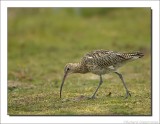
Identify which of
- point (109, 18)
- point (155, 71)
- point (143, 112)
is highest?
point (109, 18)

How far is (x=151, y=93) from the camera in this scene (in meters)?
13.0

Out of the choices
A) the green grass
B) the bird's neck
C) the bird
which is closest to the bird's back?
the bird

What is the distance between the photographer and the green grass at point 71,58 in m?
12.7

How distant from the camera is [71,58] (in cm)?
2109

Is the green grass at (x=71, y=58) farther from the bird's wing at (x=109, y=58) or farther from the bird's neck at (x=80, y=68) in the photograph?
the bird's wing at (x=109, y=58)

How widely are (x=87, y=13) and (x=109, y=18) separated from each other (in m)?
2.30

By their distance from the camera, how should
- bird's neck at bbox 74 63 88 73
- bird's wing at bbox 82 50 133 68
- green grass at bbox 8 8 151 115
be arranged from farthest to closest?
bird's neck at bbox 74 63 88 73
bird's wing at bbox 82 50 133 68
green grass at bbox 8 8 151 115

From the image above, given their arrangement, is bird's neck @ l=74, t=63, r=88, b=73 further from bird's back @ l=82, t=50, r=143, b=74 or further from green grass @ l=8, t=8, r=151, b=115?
green grass @ l=8, t=8, r=151, b=115

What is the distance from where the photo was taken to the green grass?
12656 millimetres

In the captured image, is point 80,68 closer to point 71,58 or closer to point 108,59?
point 108,59

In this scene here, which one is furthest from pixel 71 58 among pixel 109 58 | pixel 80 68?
pixel 109 58

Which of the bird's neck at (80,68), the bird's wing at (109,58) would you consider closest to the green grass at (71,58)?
the bird's neck at (80,68)

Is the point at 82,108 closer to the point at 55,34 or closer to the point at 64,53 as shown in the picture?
the point at 64,53

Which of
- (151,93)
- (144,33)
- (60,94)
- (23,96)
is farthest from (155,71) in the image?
(144,33)
